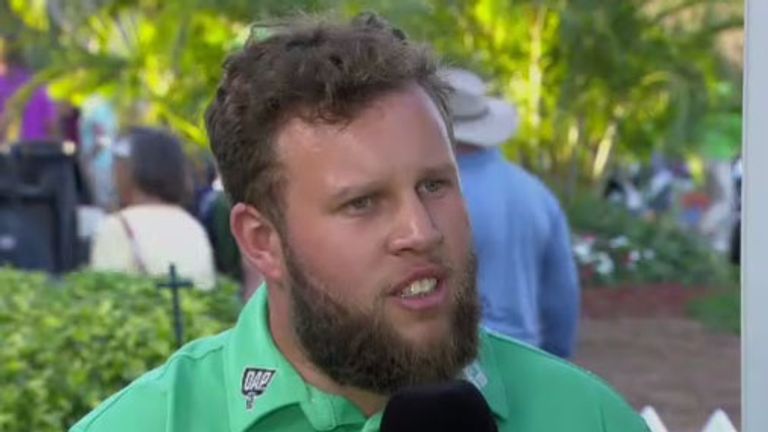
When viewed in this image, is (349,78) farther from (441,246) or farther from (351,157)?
(441,246)

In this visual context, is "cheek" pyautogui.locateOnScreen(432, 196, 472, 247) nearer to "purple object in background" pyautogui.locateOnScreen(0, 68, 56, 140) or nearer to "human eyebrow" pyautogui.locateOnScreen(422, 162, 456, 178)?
"human eyebrow" pyautogui.locateOnScreen(422, 162, 456, 178)

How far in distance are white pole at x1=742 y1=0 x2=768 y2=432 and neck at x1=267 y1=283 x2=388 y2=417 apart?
0.47 metres

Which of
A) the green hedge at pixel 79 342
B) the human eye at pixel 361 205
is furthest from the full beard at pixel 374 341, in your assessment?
the green hedge at pixel 79 342

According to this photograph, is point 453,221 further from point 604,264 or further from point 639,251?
point 639,251

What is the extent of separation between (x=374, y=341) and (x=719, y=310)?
12.4m

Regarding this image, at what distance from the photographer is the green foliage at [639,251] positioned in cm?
1547

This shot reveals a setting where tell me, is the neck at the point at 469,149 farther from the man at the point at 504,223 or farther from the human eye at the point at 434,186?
the human eye at the point at 434,186

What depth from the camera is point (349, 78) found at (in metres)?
2.07

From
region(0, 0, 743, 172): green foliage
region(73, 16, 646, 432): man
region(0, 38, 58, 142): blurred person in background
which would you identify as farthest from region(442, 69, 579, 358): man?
region(0, 38, 58, 142): blurred person in background

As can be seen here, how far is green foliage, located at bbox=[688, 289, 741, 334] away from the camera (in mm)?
13346

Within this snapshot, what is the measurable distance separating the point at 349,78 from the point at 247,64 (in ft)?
0.57

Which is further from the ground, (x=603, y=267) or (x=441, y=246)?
(x=441, y=246)

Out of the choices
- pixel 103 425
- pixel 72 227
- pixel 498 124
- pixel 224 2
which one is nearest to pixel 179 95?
pixel 224 2

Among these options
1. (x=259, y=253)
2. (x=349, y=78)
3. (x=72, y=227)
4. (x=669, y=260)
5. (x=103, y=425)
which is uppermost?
(x=349, y=78)
